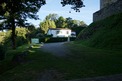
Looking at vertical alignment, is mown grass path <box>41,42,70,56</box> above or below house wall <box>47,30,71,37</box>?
below

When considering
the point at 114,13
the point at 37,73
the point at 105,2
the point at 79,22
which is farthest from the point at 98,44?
the point at 79,22

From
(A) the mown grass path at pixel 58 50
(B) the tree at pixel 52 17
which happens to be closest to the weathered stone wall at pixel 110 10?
(A) the mown grass path at pixel 58 50

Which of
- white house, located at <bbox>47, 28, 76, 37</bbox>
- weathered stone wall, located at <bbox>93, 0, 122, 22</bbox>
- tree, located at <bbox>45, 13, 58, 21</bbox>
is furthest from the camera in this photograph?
tree, located at <bbox>45, 13, 58, 21</bbox>

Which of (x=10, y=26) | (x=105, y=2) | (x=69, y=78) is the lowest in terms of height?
(x=69, y=78)

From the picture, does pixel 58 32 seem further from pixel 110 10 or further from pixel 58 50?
pixel 58 50

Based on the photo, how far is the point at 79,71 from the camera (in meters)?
13.3

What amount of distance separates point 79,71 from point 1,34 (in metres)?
46.0

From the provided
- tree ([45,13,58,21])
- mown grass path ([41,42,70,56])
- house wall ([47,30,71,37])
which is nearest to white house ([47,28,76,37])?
house wall ([47,30,71,37])

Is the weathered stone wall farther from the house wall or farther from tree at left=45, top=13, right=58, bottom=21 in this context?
tree at left=45, top=13, right=58, bottom=21

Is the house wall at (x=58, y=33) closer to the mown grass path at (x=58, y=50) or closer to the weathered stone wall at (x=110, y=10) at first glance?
the weathered stone wall at (x=110, y=10)

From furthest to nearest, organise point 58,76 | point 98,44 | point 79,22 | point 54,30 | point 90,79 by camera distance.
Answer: point 79,22 → point 54,30 → point 98,44 → point 58,76 → point 90,79

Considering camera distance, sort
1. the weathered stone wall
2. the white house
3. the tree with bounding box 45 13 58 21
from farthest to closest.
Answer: the tree with bounding box 45 13 58 21
the white house
the weathered stone wall

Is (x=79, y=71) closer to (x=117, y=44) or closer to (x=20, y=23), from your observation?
Answer: (x=117, y=44)

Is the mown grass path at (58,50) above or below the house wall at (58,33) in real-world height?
below
